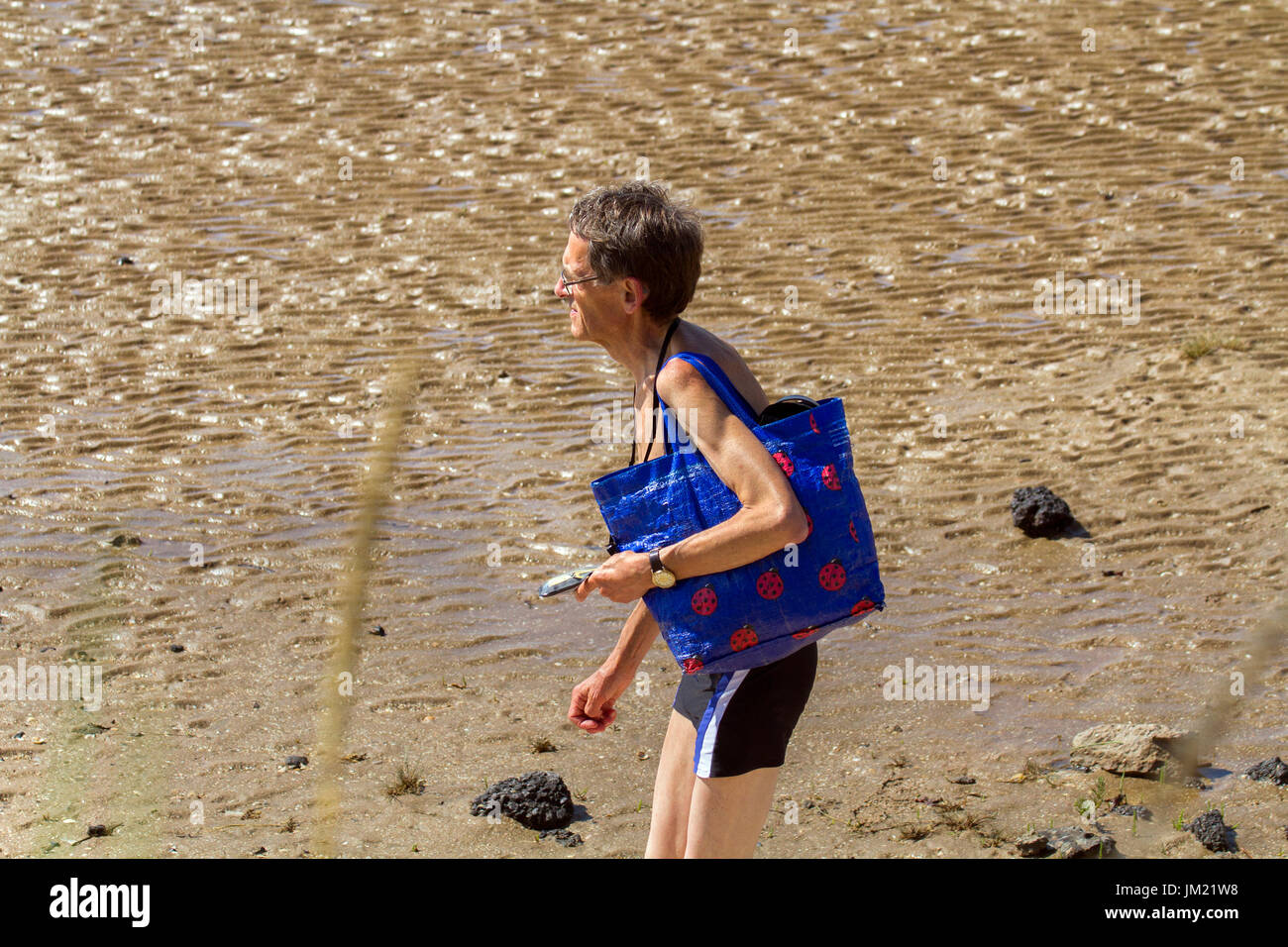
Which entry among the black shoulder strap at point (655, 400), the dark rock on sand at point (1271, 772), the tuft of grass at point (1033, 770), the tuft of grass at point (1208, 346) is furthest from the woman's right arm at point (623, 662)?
the tuft of grass at point (1208, 346)

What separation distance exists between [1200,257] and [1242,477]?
303 cm

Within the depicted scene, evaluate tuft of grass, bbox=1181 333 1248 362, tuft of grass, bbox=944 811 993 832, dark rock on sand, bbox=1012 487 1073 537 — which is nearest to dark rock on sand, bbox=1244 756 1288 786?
tuft of grass, bbox=944 811 993 832

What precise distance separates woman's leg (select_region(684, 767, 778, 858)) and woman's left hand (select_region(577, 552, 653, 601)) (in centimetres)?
41

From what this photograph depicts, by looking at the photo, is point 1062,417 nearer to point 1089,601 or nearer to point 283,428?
point 1089,601

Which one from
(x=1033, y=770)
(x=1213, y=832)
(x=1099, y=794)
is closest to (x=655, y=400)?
(x=1213, y=832)

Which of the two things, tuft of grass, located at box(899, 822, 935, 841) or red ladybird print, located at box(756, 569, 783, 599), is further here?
tuft of grass, located at box(899, 822, 935, 841)

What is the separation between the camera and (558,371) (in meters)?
8.69

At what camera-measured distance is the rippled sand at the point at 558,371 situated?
5.00 m

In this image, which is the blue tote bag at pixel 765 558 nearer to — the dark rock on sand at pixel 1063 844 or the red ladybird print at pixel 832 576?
the red ladybird print at pixel 832 576

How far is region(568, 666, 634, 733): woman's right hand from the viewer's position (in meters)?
2.94

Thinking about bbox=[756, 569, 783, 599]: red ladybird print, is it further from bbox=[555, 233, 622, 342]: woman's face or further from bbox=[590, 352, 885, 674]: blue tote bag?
bbox=[555, 233, 622, 342]: woman's face

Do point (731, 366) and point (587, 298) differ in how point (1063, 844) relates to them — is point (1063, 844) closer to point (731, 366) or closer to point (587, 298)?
point (731, 366)

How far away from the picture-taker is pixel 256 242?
1048 cm

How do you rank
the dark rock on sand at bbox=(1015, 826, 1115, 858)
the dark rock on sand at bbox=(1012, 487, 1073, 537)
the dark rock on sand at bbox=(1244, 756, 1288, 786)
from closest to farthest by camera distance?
the dark rock on sand at bbox=(1015, 826, 1115, 858) → the dark rock on sand at bbox=(1244, 756, 1288, 786) → the dark rock on sand at bbox=(1012, 487, 1073, 537)
